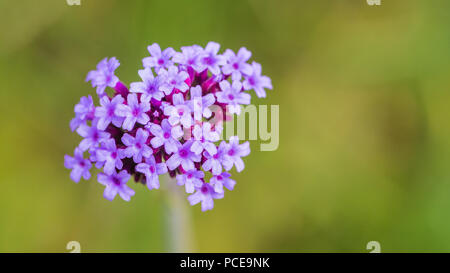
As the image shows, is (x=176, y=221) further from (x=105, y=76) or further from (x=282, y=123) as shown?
(x=282, y=123)

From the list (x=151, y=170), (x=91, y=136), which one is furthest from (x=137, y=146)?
(x=91, y=136)

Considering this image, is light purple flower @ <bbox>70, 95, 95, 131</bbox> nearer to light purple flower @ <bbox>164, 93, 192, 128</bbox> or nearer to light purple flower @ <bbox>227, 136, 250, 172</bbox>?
light purple flower @ <bbox>164, 93, 192, 128</bbox>

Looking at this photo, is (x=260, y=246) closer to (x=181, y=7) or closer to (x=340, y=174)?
(x=340, y=174)

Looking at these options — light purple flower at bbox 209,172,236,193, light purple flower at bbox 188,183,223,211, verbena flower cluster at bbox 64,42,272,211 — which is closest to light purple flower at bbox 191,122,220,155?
verbena flower cluster at bbox 64,42,272,211

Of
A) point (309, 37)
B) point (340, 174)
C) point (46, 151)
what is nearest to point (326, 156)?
point (340, 174)

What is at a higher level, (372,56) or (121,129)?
(372,56)

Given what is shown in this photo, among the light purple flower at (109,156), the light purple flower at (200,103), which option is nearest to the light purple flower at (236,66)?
the light purple flower at (200,103)
